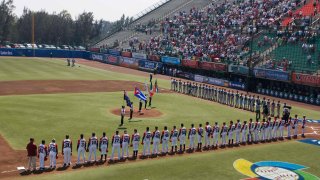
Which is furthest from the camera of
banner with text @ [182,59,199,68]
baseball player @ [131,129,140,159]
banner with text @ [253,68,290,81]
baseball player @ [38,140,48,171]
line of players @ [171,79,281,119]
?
banner with text @ [182,59,199,68]

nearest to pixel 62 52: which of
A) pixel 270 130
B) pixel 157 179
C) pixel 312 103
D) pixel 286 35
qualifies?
pixel 286 35

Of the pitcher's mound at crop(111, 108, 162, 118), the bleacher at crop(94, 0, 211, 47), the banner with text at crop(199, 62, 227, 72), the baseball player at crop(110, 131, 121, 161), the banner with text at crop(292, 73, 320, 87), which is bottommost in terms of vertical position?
the pitcher's mound at crop(111, 108, 162, 118)

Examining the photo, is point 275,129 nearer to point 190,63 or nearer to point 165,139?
point 165,139

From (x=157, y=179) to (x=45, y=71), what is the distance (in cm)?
4613

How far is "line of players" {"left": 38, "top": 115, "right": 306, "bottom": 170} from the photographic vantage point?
60.1 feet

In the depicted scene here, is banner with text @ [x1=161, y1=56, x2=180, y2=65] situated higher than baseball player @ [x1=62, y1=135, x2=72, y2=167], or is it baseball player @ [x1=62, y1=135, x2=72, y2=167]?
banner with text @ [x1=161, y1=56, x2=180, y2=65]

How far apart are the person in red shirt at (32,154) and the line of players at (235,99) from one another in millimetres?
19836

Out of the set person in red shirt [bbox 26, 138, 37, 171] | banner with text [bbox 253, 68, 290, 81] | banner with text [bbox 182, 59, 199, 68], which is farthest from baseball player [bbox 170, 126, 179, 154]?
banner with text [bbox 182, 59, 199, 68]

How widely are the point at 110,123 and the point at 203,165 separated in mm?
9880

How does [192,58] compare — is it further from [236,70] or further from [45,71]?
[45,71]

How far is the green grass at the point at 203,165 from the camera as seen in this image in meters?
17.5

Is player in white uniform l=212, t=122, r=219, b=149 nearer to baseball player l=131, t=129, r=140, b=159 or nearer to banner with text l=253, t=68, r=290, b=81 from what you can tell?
baseball player l=131, t=129, r=140, b=159

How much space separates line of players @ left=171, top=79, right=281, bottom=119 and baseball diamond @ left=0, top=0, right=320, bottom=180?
0.17 meters

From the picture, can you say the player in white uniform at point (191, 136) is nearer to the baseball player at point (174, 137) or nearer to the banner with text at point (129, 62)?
the baseball player at point (174, 137)
